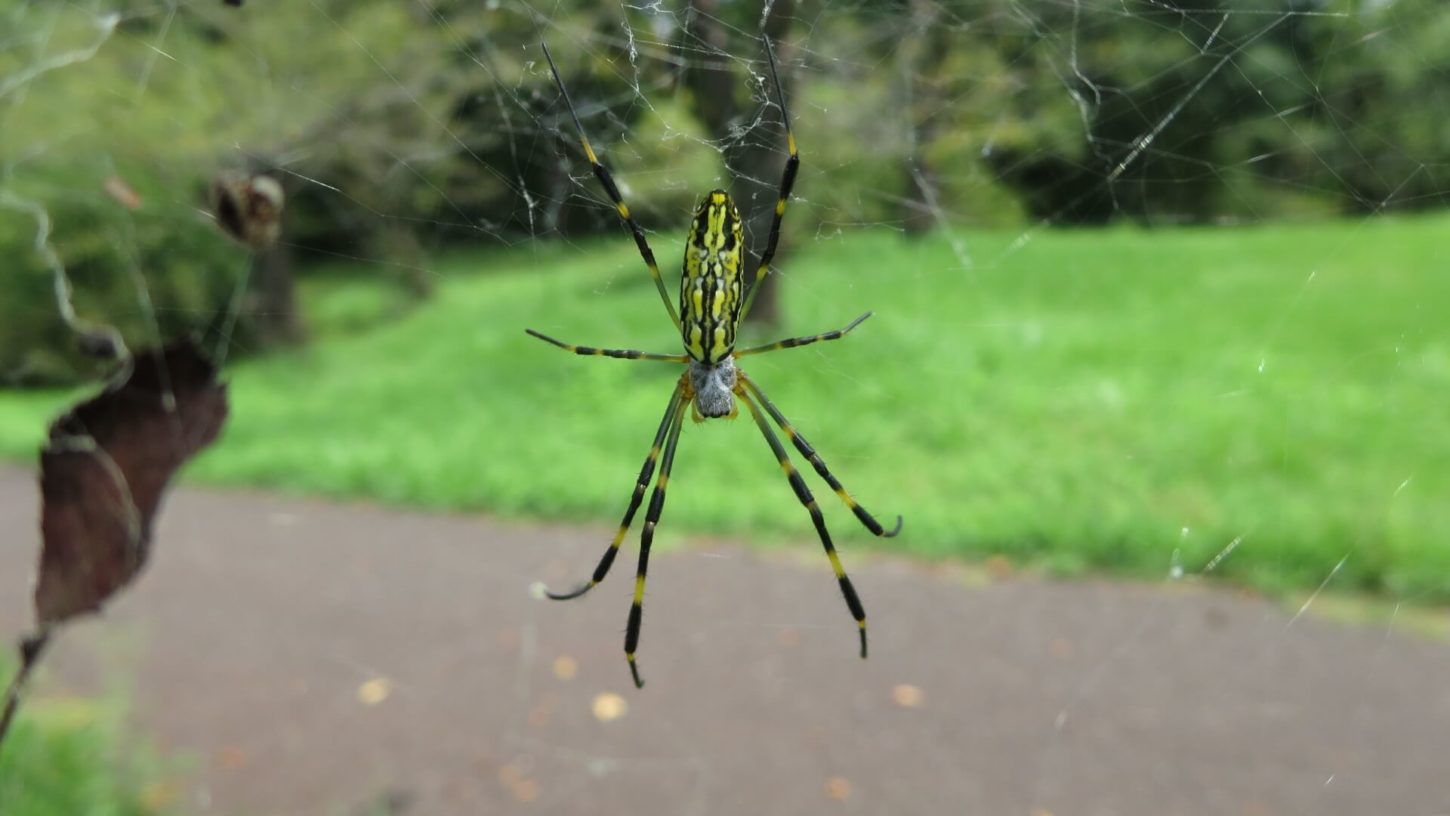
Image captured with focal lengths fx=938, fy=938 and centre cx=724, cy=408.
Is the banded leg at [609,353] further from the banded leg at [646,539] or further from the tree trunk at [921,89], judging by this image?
the tree trunk at [921,89]

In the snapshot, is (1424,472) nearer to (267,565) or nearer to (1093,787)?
(1093,787)

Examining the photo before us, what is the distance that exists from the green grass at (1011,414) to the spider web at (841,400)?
1.8 inches

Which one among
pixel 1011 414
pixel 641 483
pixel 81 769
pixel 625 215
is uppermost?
pixel 625 215

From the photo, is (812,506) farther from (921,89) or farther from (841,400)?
(841,400)

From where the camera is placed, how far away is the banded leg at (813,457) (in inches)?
85.0

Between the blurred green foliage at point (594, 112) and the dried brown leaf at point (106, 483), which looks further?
the blurred green foliage at point (594, 112)

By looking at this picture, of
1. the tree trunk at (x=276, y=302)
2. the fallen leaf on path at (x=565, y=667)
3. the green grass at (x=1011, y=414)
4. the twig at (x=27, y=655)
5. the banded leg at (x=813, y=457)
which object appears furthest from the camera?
the tree trunk at (x=276, y=302)

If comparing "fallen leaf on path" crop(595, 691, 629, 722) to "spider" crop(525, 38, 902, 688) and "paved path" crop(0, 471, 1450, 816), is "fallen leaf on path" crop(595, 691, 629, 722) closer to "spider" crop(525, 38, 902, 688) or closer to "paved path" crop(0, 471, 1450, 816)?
"paved path" crop(0, 471, 1450, 816)

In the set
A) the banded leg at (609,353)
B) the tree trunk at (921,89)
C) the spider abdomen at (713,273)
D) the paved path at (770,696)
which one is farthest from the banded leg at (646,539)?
the tree trunk at (921,89)

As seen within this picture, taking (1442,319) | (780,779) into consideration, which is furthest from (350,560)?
(1442,319)

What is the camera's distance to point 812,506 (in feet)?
6.99

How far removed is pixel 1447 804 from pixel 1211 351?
16.0 ft

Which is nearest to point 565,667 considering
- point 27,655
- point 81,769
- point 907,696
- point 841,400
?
point 907,696

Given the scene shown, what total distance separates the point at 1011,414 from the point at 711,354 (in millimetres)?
5165
